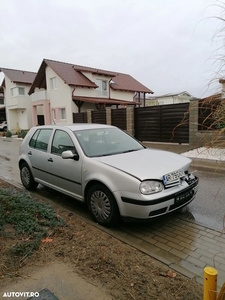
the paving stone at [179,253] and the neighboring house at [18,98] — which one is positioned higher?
the neighboring house at [18,98]

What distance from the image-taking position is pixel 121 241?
11.1 feet

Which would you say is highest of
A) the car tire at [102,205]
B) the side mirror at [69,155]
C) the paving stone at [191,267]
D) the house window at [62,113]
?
the house window at [62,113]

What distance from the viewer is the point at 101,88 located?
25719mm

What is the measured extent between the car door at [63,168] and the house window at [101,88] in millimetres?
21007

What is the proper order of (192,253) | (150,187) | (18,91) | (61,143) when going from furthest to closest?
(18,91) < (61,143) < (150,187) < (192,253)

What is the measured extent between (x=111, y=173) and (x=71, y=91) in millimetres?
19908

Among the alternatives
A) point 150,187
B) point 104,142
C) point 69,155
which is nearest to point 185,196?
point 150,187

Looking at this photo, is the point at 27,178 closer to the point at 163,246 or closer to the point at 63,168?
the point at 63,168

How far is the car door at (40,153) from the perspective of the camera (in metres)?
5.16

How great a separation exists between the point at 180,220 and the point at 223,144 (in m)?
2.48

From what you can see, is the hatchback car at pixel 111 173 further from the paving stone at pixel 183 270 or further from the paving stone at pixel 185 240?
the paving stone at pixel 183 270

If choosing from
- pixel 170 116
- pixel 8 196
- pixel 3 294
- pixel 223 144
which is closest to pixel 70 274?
pixel 3 294

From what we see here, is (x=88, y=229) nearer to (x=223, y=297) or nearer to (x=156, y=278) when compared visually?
(x=156, y=278)

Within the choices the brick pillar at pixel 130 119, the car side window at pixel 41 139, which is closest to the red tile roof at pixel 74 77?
the brick pillar at pixel 130 119
